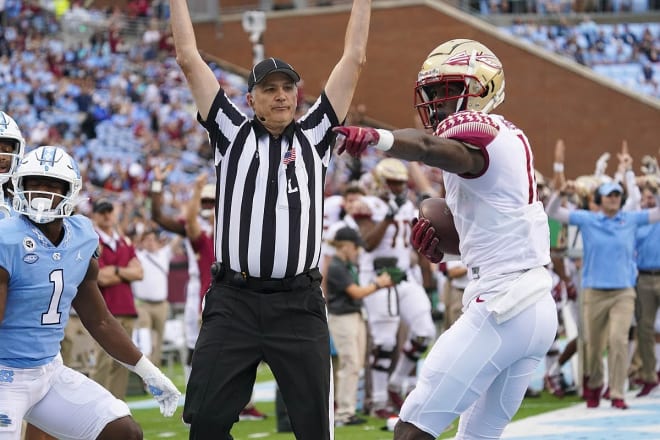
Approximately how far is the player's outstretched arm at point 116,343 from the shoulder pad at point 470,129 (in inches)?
71.3

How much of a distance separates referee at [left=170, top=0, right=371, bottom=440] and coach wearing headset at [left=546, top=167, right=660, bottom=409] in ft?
17.4

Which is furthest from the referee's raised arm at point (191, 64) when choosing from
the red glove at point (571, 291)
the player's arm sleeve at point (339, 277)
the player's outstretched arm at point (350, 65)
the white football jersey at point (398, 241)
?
the red glove at point (571, 291)

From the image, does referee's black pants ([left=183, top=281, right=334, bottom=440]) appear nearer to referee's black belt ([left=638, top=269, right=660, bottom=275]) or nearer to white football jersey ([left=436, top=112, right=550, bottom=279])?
white football jersey ([left=436, top=112, right=550, bottom=279])

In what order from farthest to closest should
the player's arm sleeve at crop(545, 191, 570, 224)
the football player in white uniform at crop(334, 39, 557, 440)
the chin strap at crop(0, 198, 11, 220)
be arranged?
the player's arm sleeve at crop(545, 191, 570, 224) → the chin strap at crop(0, 198, 11, 220) → the football player in white uniform at crop(334, 39, 557, 440)

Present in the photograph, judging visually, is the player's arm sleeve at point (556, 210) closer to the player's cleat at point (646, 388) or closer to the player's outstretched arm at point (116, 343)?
the player's cleat at point (646, 388)

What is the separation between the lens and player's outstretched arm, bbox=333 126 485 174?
A: 405 cm

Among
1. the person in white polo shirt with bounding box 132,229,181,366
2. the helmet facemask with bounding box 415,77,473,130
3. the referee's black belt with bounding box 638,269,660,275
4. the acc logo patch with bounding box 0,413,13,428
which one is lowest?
the person in white polo shirt with bounding box 132,229,181,366

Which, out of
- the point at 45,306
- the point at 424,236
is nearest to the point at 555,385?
the point at 424,236

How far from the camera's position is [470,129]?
175 inches

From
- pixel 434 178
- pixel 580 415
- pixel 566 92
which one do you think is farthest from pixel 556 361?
pixel 566 92

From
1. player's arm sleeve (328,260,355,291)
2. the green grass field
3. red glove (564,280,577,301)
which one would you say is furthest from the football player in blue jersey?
red glove (564,280,577,301)

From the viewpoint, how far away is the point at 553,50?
25.8 meters

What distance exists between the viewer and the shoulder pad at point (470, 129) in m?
4.43

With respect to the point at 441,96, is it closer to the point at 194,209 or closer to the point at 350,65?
the point at 350,65
